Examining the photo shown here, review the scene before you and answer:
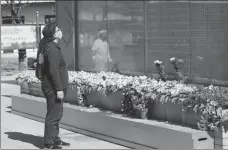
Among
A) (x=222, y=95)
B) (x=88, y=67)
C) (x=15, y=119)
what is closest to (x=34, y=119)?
(x=15, y=119)

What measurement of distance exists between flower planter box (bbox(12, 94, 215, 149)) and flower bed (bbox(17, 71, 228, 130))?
0.19 m

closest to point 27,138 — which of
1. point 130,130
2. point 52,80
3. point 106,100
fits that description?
point 106,100

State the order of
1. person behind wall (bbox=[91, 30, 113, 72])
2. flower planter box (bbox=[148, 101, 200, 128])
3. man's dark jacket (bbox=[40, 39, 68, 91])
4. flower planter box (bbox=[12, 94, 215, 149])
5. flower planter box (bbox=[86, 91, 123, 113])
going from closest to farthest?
flower planter box (bbox=[12, 94, 215, 149]) < flower planter box (bbox=[148, 101, 200, 128]) < man's dark jacket (bbox=[40, 39, 68, 91]) < flower planter box (bbox=[86, 91, 123, 113]) < person behind wall (bbox=[91, 30, 113, 72])

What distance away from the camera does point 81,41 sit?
10750 mm

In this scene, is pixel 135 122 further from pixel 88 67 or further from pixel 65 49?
pixel 65 49

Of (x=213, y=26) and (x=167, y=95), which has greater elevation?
(x=213, y=26)

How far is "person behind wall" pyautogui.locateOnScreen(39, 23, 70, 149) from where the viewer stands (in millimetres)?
6664

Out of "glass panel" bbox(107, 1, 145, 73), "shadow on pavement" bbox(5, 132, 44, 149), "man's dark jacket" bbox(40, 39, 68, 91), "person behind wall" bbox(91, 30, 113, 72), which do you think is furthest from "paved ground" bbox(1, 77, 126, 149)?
"glass panel" bbox(107, 1, 145, 73)

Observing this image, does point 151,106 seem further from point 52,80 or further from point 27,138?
point 27,138

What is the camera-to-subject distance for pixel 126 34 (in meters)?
9.50

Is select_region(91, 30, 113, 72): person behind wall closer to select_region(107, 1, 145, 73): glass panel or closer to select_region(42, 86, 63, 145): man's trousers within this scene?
select_region(107, 1, 145, 73): glass panel

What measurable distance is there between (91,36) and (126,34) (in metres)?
1.18

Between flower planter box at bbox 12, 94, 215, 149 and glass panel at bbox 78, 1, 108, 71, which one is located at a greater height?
glass panel at bbox 78, 1, 108, 71

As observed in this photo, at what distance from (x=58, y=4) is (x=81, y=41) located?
1.18 meters
